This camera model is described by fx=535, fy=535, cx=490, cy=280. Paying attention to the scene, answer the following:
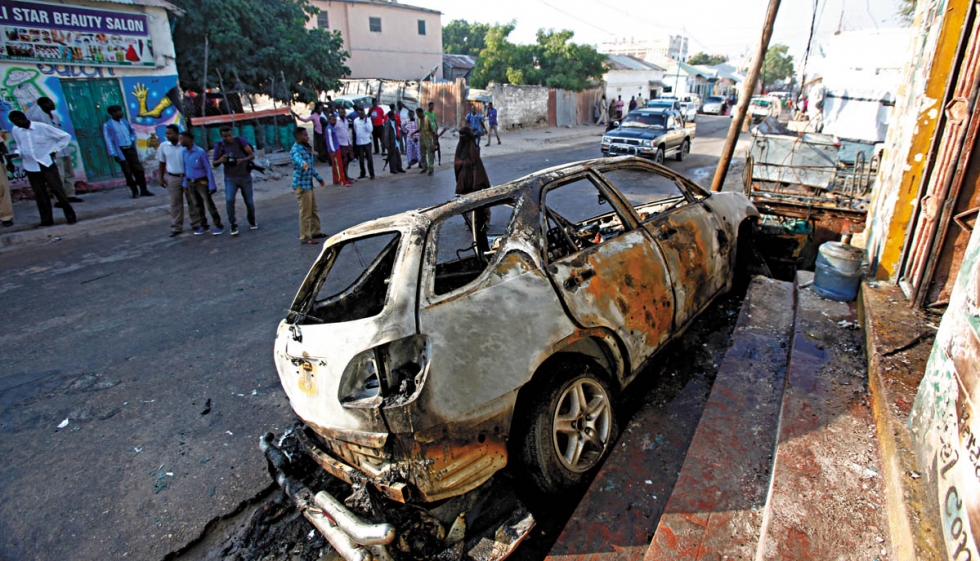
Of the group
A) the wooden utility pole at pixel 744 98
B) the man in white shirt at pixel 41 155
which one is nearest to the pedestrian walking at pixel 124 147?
the man in white shirt at pixel 41 155

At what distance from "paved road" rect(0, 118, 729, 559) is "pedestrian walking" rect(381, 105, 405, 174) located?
699cm

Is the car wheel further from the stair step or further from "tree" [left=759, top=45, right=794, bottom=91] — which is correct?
"tree" [left=759, top=45, right=794, bottom=91]

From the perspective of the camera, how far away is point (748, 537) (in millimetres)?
2506

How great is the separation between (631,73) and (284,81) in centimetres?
3491

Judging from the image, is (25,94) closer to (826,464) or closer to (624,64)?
(826,464)

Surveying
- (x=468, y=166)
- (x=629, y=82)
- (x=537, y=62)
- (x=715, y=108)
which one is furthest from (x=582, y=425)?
(x=715, y=108)

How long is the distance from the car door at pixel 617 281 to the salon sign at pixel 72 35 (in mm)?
12649

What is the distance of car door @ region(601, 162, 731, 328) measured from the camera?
3.75 metres

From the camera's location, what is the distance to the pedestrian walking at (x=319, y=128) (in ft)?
50.0

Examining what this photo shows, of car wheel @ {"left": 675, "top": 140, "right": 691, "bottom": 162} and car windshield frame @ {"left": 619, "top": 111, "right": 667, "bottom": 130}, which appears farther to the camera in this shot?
car wheel @ {"left": 675, "top": 140, "right": 691, "bottom": 162}

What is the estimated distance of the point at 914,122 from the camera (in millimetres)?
4164

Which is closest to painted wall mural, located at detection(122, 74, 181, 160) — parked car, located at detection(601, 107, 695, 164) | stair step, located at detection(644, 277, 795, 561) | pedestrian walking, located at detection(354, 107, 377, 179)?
pedestrian walking, located at detection(354, 107, 377, 179)

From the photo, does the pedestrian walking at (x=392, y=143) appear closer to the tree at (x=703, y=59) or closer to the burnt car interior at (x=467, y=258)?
the burnt car interior at (x=467, y=258)

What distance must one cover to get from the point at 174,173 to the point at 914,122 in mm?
9343
